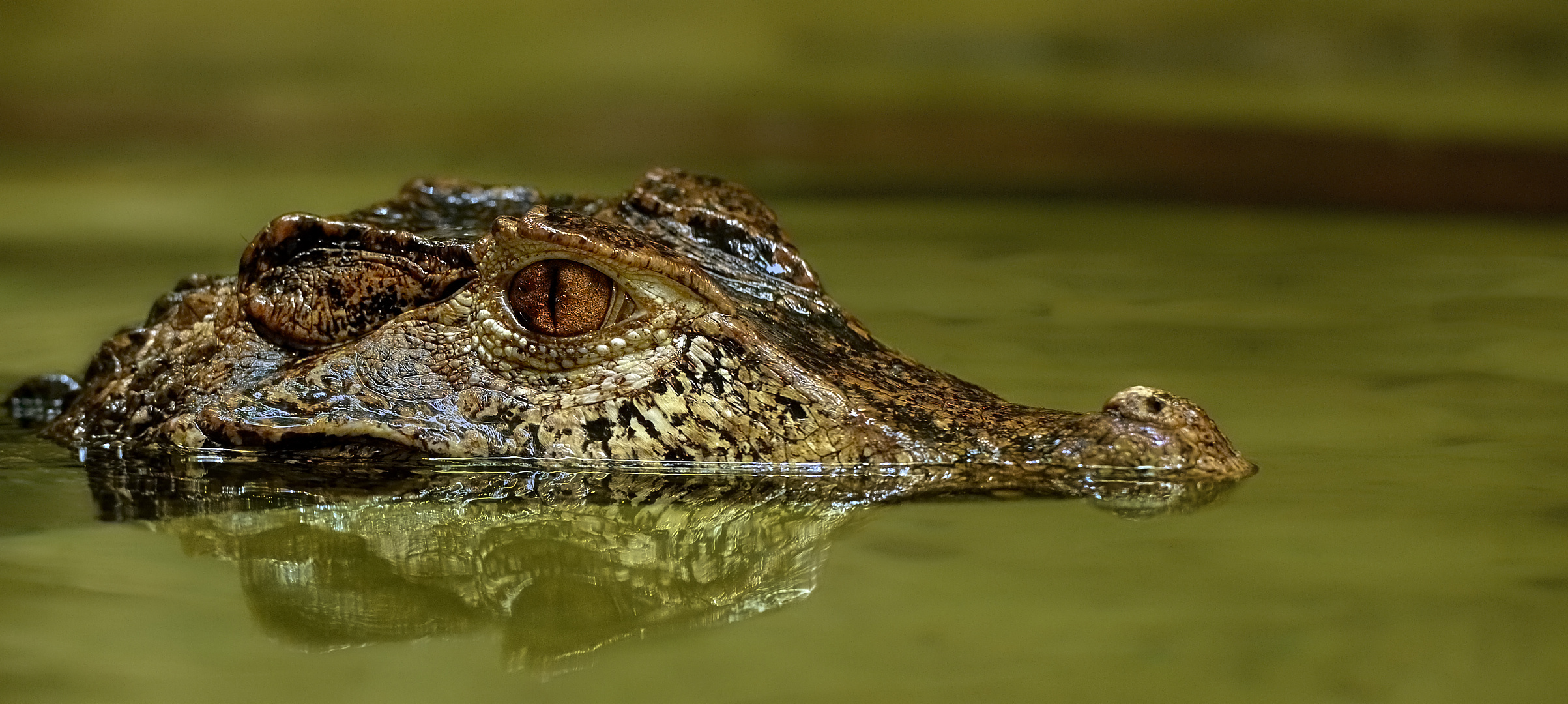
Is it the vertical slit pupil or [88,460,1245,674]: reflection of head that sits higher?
the vertical slit pupil

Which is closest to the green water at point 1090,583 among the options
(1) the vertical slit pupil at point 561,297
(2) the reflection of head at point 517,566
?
(2) the reflection of head at point 517,566

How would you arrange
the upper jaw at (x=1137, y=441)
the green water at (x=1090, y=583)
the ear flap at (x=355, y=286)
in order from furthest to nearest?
the ear flap at (x=355, y=286) → the upper jaw at (x=1137, y=441) → the green water at (x=1090, y=583)

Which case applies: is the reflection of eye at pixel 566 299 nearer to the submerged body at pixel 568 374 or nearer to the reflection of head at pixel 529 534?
the submerged body at pixel 568 374

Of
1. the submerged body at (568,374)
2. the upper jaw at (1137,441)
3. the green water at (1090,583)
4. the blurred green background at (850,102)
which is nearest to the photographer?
the green water at (1090,583)

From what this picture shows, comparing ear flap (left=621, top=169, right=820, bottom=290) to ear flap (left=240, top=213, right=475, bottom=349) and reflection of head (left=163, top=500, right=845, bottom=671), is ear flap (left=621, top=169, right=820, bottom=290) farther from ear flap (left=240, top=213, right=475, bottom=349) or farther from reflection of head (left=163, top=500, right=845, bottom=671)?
reflection of head (left=163, top=500, right=845, bottom=671)

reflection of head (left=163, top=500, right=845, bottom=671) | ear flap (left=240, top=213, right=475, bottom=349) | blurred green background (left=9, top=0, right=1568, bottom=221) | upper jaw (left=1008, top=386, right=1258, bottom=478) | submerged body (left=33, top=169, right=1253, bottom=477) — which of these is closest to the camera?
reflection of head (left=163, top=500, right=845, bottom=671)

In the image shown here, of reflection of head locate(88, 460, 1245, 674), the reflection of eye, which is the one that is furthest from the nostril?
the reflection of eye

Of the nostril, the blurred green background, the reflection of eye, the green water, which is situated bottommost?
the green water
